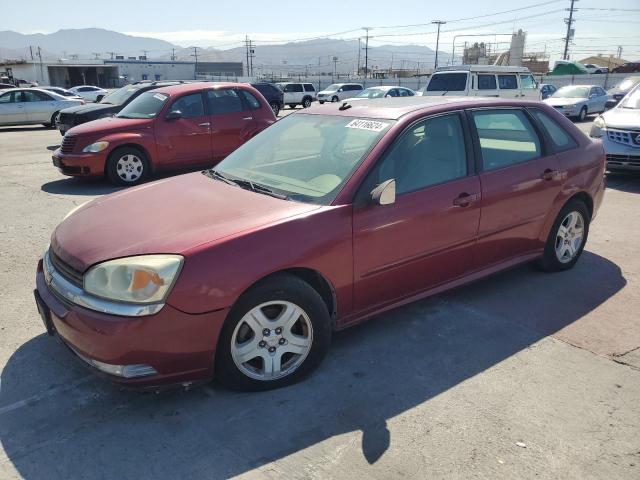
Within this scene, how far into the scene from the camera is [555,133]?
15.0 feet

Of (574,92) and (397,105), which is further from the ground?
(397,105)

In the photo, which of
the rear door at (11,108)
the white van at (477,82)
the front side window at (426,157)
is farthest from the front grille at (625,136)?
the rear door at (11,108)

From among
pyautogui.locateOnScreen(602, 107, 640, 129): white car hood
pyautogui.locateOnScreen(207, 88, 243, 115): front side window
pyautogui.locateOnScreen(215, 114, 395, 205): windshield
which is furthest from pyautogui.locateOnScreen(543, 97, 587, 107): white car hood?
pyautogui.locateOnScreen(215, 114, 395, 205): windshield

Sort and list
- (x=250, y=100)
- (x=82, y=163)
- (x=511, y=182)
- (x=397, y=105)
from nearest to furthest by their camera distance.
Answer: (x=397, y=105), (x=511, y=182), (x=82, y=163), (x=250, y=100)

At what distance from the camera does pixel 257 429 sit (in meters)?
2.70

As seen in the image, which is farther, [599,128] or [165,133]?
[599,128]

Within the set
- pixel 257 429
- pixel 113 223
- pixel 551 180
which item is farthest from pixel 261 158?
pixel 551 180

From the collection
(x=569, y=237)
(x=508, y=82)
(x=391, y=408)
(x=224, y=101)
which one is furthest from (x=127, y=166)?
(x=508, y=82)

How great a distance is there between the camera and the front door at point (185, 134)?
349 inches

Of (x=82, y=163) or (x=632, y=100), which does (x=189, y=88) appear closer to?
(x=82, y=163)

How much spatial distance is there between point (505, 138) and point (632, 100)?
22.6ft

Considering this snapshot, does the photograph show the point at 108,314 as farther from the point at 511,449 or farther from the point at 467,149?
the point at 467,149

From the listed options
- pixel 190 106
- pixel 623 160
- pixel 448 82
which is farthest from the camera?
pixel 448 82

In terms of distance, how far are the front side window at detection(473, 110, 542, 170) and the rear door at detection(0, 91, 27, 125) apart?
61.4 feet
